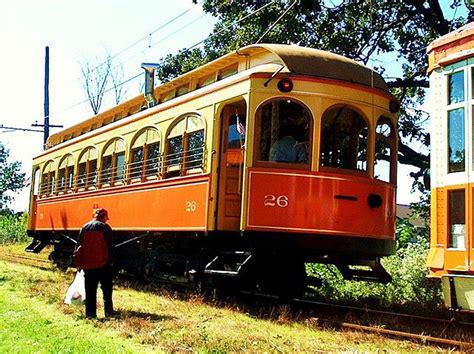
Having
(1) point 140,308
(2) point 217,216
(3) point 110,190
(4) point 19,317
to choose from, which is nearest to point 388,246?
(2) point 217,216

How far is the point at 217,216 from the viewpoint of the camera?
33.4 feet

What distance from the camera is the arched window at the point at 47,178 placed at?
1900 centimetres

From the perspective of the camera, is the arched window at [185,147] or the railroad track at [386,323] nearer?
the railroad track at [386,323]

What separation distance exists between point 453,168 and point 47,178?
47.3ft

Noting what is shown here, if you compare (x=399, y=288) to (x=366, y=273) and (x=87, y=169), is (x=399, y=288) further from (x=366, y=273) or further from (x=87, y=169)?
(x=87, y=169)

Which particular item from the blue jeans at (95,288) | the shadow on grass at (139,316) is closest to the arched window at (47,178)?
the blue jeans at (95,288)

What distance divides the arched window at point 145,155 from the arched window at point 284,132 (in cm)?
281

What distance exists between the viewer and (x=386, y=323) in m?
9.09

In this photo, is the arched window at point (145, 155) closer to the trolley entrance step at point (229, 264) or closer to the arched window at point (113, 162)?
the arched window at point (113, 162)

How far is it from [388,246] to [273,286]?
70.8 inches

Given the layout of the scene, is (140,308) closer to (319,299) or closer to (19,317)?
(19,317)

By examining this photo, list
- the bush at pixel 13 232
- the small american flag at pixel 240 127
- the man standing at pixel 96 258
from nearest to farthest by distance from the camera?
the man standing at pixel 96 258
the small american flag at pixel 240 127
the bush at pixel 13 232

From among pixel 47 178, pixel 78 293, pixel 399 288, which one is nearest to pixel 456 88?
pixel 78 293

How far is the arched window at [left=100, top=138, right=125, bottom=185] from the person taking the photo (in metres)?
13.8
